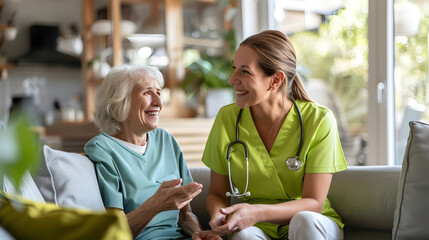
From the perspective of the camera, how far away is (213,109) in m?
3.81

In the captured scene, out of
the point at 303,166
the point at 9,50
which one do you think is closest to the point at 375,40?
the point at 303,166

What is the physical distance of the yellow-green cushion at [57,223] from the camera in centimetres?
62

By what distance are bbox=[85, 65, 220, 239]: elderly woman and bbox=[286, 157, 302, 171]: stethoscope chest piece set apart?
352mm

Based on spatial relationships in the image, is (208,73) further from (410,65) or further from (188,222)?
(188,222)

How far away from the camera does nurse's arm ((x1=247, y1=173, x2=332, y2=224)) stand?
1.60 meters

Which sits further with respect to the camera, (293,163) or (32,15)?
(32,15)

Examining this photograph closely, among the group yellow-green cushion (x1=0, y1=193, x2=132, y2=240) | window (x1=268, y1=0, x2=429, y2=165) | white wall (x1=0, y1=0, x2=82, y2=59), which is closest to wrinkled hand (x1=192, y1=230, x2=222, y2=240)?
yellow-green cushion (x1=0, y1=193, x2=132, y2=240)

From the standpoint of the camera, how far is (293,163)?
173 cm

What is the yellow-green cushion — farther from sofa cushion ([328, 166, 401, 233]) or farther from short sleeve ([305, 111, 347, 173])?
sofa cushion ([328, 166, 401, 233])

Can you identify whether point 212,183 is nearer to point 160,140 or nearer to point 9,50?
point 160,140

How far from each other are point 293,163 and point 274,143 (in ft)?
0.36

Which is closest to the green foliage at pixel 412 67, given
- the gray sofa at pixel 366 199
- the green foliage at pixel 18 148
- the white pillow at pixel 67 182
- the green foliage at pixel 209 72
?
the gray sofa at pixel 366 199

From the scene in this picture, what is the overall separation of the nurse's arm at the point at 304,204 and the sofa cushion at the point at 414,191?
240 mm

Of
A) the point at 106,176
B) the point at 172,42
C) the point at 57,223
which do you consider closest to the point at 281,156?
the point at 106,176
